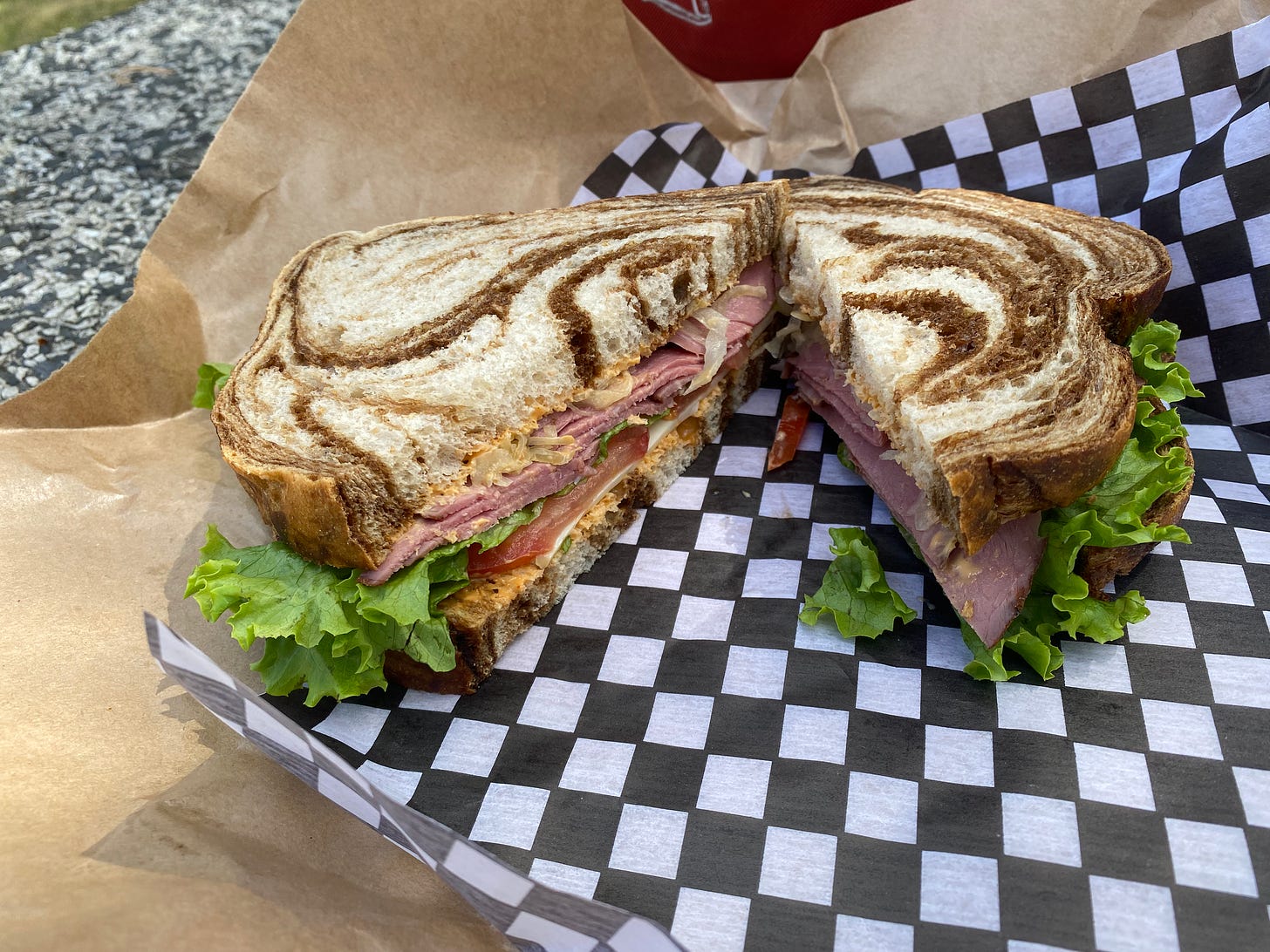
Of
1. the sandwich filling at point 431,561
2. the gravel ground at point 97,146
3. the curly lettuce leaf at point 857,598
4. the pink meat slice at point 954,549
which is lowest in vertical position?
the curly lettuce leaf at point 857,598

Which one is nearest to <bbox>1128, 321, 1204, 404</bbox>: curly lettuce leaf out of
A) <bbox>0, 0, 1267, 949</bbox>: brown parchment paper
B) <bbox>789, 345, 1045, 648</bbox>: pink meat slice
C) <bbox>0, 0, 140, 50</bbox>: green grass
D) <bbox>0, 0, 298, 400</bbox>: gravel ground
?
<bbox>789, 345, 1045, 648</bbox>: pink meat slice

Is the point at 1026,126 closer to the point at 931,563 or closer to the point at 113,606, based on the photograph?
the point at 931,563

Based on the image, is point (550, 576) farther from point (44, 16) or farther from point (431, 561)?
point (44, 16)

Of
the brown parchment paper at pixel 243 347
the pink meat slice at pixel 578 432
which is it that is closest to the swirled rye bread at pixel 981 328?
the pink meat slice at pixel 578 432

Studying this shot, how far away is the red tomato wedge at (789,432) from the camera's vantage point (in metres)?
2.40

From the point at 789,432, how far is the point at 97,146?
256 centimetres

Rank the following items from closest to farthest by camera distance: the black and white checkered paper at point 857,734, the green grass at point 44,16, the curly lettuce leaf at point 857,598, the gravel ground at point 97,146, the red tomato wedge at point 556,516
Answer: the black and white checkered paper at point 857,734 → the curly lettuce leaf at point 857,598 → the red tomato wedge at point 556,516 → the gravel ground at point 97,146 → the green grass at point 44,16

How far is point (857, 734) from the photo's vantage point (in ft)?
5.71

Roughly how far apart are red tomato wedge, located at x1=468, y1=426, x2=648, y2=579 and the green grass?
404 centimetres

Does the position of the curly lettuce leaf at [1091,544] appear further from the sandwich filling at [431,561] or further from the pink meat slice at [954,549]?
the sandwich filling at [431,561]

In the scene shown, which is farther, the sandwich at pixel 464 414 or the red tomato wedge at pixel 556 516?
the red tomato wedge at pixel 556 516

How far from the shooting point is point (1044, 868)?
4.85ft

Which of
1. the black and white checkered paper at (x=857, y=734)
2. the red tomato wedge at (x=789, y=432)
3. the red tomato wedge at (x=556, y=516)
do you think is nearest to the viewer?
the black and white checkered paper at (x=857, y=734)

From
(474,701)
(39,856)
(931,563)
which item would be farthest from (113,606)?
(931,563)
